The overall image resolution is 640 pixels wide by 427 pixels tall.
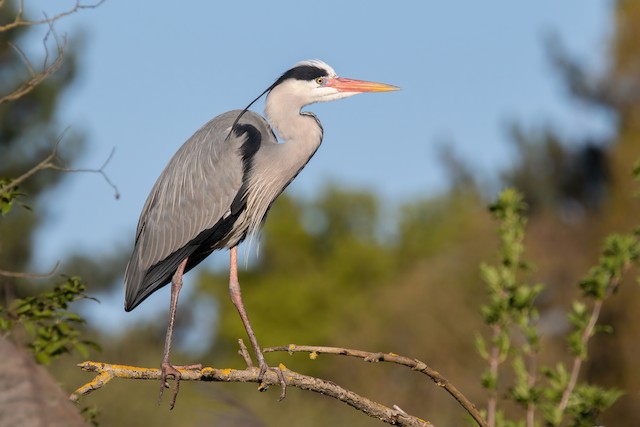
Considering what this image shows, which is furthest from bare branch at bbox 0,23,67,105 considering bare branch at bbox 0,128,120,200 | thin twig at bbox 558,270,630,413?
thin twig at bbox 558,270,630,413

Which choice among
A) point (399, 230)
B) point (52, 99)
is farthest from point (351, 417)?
point (399, 230)

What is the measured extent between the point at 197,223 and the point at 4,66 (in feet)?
89.6

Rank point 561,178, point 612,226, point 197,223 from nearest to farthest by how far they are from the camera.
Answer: point 197,223
point 612,226
point 561,178

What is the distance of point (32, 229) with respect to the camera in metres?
31.1

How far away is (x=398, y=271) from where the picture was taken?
1999 inches

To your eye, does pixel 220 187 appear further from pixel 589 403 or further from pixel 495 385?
pixel 589 403

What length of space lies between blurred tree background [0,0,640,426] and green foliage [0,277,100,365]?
7.22m

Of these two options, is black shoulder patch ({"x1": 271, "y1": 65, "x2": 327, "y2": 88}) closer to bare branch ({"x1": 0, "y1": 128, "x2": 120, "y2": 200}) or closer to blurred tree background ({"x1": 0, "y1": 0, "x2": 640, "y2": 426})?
bare branch ({"x1": 0, "y1": 128, "x2": 120, "y2": 200})

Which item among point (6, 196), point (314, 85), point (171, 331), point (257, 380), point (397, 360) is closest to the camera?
point (397, 360)

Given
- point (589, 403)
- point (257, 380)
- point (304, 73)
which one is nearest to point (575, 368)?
point (589, 403)

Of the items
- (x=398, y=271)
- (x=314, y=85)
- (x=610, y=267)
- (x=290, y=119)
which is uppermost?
(x=314, y=85)

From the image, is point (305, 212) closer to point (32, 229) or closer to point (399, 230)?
point (399, 230)

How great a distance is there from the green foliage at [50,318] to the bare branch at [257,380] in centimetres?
73

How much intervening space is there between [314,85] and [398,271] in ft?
145
